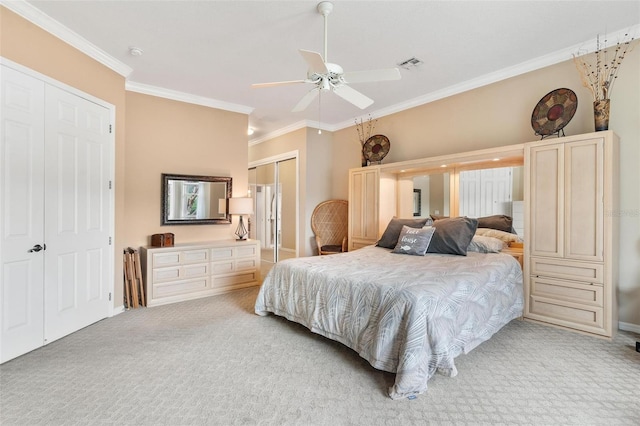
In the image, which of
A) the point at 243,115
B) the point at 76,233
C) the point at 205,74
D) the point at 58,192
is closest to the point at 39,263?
the point at 76,233

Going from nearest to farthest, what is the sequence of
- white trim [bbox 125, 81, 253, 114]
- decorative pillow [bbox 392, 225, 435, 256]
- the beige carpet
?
the beige carpet < decorative pillow [bbox 392, 225, 435, 256] < white trim [bbox 125, 81, 253, 114]

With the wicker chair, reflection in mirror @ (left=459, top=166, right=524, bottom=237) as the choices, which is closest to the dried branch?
reflection in mirror @ (left=459, top=166, right=524, bottom=237)

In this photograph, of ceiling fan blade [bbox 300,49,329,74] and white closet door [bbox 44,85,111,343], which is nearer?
ceiling fan blade [bbox 300,49,329,74]

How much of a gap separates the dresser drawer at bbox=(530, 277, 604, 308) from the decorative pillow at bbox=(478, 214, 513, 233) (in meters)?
0.81

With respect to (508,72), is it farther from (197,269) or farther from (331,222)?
(197,269)

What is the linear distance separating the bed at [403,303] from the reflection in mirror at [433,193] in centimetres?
114

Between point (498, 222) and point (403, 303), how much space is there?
2481 millimetres

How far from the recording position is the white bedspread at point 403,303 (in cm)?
205

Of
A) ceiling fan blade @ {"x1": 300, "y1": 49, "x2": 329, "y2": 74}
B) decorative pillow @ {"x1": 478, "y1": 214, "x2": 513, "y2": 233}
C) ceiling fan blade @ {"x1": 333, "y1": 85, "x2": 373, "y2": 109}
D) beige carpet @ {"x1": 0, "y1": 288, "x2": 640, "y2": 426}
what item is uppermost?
ceiling fan blade @ {"x1": 300, "y1": 49, "x2": 329, "y2": 74}

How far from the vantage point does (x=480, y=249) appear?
11.8 ft

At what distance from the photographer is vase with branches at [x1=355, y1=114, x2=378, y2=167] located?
5398 mm

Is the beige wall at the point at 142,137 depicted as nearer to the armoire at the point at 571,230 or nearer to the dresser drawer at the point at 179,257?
the dresser drawer at the point at 179,257

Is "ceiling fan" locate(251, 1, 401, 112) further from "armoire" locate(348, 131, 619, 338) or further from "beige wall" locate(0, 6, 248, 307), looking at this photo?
"beige wall" locate(0, 6, 248, 307)

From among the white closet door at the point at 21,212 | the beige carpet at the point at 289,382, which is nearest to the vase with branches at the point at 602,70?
the beige carpet at the point at 289,382
